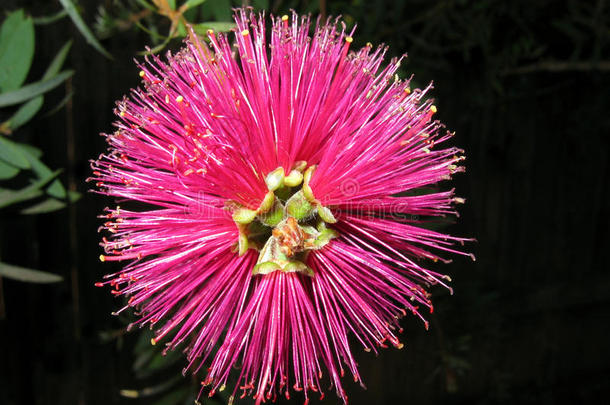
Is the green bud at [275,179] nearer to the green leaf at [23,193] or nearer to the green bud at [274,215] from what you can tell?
the green bud at [274,215]

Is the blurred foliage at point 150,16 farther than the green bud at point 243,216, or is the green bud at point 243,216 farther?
the blurred foliage at point 150,16

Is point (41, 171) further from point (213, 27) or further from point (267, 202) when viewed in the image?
point (267, 202)

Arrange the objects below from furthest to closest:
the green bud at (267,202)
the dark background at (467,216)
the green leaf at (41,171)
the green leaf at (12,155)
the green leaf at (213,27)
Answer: the dark background at (467,216), the green leaf at (41,171), the green leaf at (12,155), the green leaf at (213,27), the green bud at (267,202)

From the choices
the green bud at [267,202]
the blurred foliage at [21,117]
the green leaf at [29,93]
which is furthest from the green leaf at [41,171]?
the green bud at [267,202]

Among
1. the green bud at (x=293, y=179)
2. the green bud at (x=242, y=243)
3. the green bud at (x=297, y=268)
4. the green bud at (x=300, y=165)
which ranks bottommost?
the green bud at (x=297, y=268)

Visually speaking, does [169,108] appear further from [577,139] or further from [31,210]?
[577,139]

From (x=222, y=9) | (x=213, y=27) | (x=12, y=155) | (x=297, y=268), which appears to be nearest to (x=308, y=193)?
(x=297, y=268)

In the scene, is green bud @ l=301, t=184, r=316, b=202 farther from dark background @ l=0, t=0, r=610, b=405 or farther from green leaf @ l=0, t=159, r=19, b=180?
green leaf @ l=0, t=159, r=19, b=180

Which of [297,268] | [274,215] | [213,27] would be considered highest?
[213,27]
